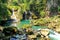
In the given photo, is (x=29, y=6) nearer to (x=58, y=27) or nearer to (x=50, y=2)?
(x=50, y=2)

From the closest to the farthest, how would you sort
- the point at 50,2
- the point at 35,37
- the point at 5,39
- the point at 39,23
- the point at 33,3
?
1. the point at 5,39
2. the point at 35,37
3. the point at 39,23
4. the point at 50,2
5. the point at 33,3

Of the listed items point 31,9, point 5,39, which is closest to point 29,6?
point 31,9

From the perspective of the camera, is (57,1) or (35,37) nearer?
(35,37)

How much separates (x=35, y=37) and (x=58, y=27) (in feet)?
39.9

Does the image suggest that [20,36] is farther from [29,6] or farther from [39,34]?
[29,6]

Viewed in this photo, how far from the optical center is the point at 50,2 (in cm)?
6662

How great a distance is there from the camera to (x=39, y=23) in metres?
50.3

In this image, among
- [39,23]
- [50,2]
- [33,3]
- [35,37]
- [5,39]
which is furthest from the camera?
[33,3]

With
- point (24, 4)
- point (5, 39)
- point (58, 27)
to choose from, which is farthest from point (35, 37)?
point (24, 4)

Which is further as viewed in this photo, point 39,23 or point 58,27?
point 39,23

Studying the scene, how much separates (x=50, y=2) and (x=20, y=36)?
36624 millimetres

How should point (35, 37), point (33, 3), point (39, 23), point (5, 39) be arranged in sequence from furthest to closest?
point (33, 3), point (39, 23), point (35, 37), point (5, 39)

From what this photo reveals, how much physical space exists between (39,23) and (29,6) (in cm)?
2124

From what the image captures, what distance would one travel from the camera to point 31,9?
7075 centimetres
